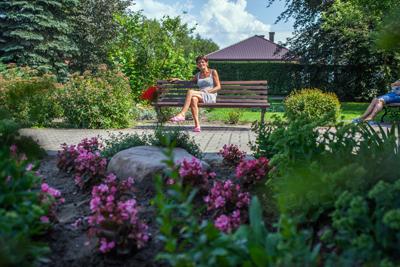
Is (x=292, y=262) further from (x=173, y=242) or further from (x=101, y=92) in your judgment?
(x=101, y=92)

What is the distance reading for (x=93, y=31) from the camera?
22984 mm

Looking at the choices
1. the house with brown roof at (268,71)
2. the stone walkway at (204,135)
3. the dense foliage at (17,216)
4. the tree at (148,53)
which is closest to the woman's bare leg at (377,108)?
the stone walkway at (204,135)

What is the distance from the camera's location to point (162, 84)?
35.0 feet

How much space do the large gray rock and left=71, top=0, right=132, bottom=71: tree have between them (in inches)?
746

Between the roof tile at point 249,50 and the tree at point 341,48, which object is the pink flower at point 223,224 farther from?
the roof tile at point 249,50

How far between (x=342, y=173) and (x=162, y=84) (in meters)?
8.62

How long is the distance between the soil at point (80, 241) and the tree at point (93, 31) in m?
19.6

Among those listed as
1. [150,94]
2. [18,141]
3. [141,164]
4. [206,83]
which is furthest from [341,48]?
[18,141]

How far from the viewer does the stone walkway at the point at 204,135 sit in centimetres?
682

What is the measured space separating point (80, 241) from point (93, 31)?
21514 millimetres

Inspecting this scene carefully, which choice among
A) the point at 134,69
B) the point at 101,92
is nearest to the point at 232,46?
the point at 134,69

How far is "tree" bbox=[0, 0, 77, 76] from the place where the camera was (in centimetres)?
1828

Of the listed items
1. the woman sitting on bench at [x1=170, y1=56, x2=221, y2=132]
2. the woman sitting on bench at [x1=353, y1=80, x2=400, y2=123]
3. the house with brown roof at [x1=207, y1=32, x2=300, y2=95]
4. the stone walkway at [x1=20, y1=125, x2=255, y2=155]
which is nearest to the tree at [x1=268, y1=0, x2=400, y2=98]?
the house with brown roof at [x1=207, y1=32, x2=300, y2=95]

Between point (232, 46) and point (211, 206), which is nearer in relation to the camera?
point (211, 206)
